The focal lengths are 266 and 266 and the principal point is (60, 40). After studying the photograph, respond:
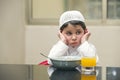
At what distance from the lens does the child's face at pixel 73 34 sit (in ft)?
5.40

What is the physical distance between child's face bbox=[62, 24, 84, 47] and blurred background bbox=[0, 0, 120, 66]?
165 centimetres

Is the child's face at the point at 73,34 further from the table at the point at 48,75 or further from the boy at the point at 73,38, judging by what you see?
the table at the point at 48,75

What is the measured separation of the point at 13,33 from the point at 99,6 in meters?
1.17

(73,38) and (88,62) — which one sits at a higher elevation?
(73,38)

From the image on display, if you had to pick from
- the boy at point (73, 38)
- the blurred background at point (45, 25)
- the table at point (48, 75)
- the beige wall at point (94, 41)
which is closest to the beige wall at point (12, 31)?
the blurred background at point (45, 25)

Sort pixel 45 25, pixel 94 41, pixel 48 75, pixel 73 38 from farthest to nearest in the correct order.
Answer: pixel 45 25 < pixel 94 41 < pixel 73 38 < pixel 48 75

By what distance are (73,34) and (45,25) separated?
179 cm

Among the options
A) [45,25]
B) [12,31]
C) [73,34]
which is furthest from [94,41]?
[73,34]

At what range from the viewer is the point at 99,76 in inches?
48.0

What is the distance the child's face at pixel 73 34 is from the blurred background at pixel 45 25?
165 cm

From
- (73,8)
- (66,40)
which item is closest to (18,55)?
(73,8)

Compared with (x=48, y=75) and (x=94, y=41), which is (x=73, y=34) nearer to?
(x=48, y=75)

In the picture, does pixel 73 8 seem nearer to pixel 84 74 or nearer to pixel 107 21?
pixel 107 21

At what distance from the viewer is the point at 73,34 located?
1.66 meters
